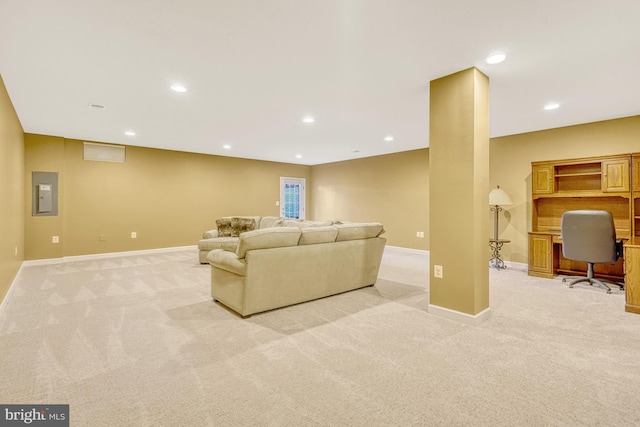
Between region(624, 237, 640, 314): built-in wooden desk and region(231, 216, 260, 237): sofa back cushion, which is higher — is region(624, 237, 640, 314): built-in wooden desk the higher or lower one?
the lower one

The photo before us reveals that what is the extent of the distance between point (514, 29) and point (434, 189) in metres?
1.44

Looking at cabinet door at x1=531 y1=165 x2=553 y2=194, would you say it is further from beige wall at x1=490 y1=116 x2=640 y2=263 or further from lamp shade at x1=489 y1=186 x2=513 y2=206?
lamp shade at x1=489 y1=186 x2=513 y2=206

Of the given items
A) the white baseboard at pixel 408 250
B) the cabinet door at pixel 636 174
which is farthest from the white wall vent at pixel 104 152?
the cabinet door at pixel 636 174

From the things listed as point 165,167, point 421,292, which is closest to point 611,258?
point 421,292

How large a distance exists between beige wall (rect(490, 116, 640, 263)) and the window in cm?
569

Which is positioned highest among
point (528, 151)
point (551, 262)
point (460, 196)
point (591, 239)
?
point (528, 151)

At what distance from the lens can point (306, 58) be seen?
2721 mm

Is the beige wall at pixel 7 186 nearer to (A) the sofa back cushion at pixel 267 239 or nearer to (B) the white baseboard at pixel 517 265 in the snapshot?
(A) the sofa back cushion at pixel 267 239

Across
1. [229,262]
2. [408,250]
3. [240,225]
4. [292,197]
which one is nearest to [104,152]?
[240,225]

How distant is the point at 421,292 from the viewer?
154 inches

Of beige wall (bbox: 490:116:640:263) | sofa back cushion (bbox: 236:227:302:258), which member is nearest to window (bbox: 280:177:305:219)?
beige wall (bbox: 490:116:640:263)

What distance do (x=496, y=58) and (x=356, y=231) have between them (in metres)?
2.30

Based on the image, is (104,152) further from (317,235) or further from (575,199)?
(575,199)

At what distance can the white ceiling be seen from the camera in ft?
6.76
